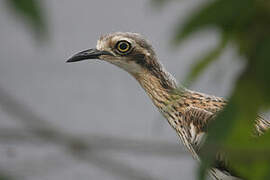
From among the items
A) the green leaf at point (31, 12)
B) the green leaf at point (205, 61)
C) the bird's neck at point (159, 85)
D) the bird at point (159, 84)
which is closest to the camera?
the green leaf at point (31, 12)

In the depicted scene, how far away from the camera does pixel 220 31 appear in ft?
2.67

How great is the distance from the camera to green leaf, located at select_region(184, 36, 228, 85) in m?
0.83

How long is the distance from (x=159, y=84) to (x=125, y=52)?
22 centimetres

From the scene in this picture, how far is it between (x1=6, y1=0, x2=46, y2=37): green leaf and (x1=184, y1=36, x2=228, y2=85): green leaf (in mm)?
288

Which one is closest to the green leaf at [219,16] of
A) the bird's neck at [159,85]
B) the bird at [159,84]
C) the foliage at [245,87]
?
the foliage at [245,87]

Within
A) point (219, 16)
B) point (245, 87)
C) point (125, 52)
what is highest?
point (125, 52)

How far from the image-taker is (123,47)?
99.7 inches

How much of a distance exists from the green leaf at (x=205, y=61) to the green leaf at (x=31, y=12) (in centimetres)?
29

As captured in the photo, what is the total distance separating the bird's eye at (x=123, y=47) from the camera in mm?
2520

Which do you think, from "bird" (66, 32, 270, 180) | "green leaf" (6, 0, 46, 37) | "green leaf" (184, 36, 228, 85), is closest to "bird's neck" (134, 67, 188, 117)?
"bird" (66, 32, 270, 180)

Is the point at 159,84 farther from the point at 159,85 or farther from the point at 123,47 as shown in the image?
the point at 123,47

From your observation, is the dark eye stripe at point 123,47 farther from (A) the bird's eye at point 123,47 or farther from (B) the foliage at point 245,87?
(B) the foliage at point 245,87

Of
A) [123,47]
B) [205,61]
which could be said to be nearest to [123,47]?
[123,47]

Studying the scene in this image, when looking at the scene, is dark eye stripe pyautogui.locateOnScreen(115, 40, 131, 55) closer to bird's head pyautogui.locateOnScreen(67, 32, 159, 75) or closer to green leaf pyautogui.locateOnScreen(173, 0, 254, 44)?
bird's head pyautogui.locateOnScreen(67, 32, 159, 75)
